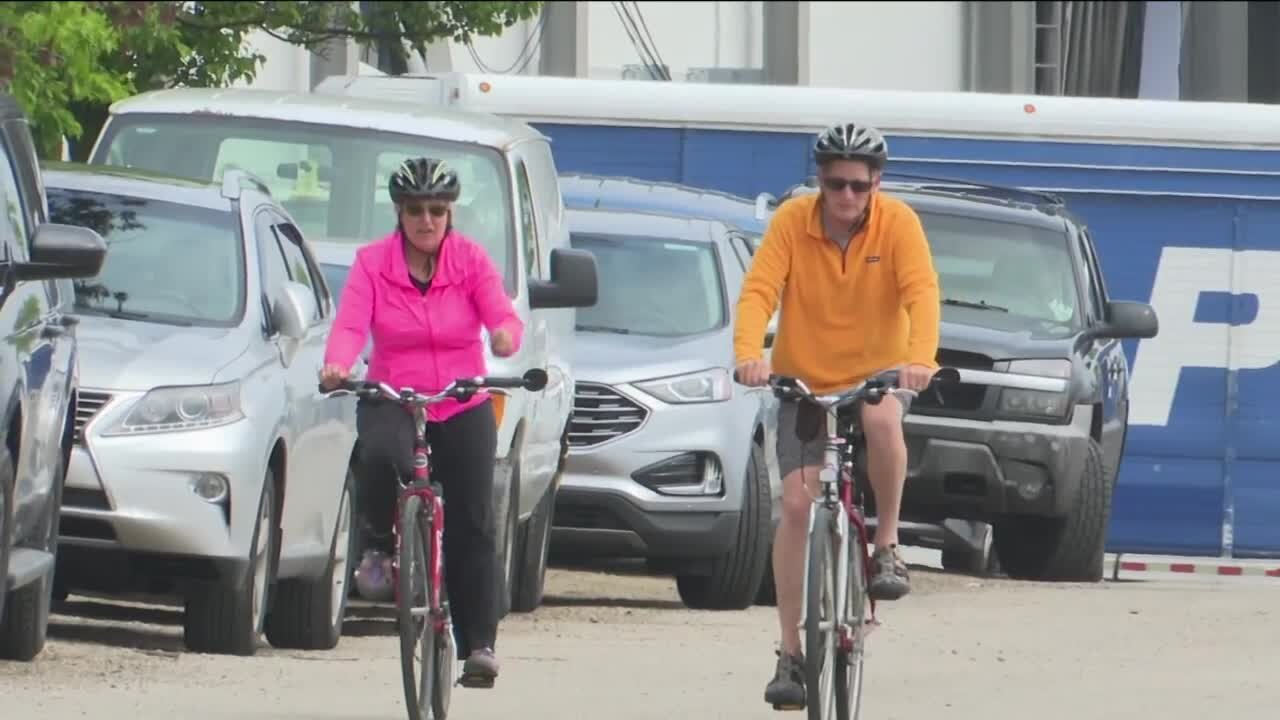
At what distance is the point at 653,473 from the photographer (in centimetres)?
1645

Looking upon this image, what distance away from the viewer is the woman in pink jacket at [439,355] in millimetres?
10312

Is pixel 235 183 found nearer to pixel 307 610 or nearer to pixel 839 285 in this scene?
pixel 307 610

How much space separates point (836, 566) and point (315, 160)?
18.7 ft

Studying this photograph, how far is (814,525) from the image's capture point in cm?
998

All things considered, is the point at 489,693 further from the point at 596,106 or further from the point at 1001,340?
the point at 596,106

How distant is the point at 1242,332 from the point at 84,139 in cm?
676

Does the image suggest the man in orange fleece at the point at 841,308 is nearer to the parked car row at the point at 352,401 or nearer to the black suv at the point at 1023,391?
the parked car row at the point at 352,401

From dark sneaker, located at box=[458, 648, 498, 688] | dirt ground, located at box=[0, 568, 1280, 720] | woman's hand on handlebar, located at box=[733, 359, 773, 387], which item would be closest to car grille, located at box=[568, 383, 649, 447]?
dirt ground, located at box=[0, 568, 1280, 720]

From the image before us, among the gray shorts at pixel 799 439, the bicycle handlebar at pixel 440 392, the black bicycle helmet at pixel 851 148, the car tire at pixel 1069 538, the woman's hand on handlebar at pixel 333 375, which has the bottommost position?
the car tire at pixel 1069 538

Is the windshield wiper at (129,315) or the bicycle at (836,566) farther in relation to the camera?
the windshield wiper at (129,315)

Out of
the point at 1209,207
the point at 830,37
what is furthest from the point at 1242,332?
the point at 830,37

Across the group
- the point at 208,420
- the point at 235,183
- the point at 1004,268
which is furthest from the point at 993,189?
the point at 208,420

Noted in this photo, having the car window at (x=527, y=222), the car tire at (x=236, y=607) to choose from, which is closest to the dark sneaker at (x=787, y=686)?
the car tire at (x=236, y=607)

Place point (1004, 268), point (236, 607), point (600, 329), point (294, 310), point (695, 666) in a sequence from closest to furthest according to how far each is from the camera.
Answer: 1. point (236, 607)
2. point (294, 310)
3. point (695, 666)
4. point (600, 329)
5. point (1004, 268)
